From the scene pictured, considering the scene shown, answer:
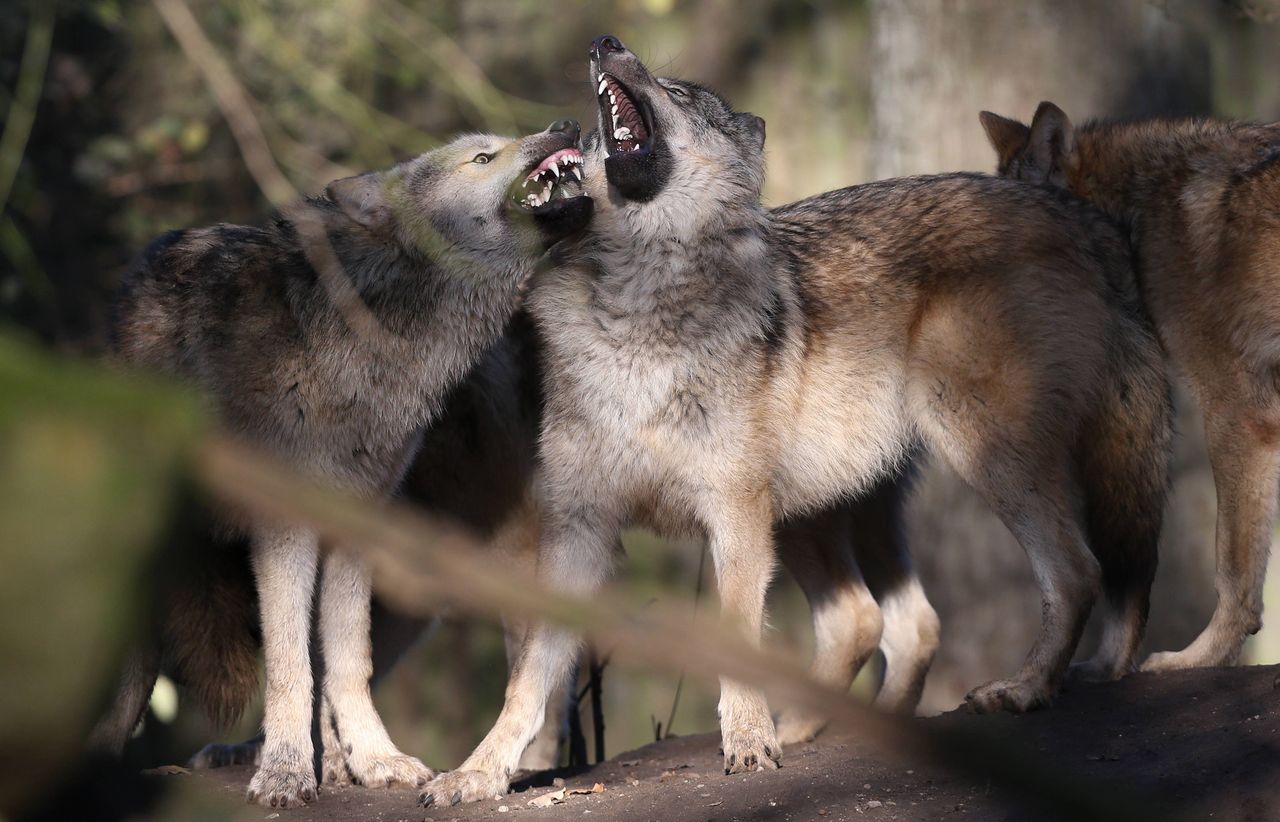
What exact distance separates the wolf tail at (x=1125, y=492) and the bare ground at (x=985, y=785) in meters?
0.22

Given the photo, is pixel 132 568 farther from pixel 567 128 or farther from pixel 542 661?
pixel 567 128

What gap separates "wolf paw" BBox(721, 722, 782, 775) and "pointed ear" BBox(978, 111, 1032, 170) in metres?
3.22

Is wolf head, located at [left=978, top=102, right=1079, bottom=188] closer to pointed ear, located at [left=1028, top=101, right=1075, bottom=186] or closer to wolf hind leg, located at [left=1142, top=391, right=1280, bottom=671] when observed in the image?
pointed ear, located at [left=1028, top=101, right=1075, bottom=186]

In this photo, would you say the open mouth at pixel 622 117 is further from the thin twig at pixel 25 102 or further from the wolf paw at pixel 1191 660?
the thin twig at pixel 25 102

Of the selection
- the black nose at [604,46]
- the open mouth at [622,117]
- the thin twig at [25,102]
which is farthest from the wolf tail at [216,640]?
the thin twig at [25,102]

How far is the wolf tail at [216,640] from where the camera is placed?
16.2 feet

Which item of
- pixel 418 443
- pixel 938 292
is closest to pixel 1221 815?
pixel 938 292

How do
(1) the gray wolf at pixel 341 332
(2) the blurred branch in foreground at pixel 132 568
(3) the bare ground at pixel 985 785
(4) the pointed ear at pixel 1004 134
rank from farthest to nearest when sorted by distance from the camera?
→ 1. (4) the pointed ear at pixel 1004 134
2. (1) the gray wolf at pixel 341 332
3. (3) the bare ground at pixel 985 785
4. (2) the blurred branch in foreground at pixel 132 568

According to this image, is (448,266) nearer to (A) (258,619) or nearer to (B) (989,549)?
(A) (258,619)

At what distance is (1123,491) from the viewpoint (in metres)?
5.27

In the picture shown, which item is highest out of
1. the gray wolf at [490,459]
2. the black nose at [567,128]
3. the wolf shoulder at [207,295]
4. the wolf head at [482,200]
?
the black nose at [567,128]

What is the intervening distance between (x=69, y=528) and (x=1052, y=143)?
5.94m

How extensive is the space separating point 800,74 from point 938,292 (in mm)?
6355

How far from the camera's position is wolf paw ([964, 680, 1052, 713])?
16.0 feet
